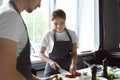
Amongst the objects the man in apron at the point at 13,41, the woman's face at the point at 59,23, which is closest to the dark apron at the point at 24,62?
the man in apron at the point at 13,41

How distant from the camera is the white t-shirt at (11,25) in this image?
0.98m

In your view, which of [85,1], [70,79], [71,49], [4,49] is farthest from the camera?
[85,1]

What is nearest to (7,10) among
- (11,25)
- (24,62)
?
(11,25)

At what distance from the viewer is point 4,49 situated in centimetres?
94

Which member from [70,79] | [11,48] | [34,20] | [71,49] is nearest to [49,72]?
[71,49]

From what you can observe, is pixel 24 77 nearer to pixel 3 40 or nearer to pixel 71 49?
pixel 3 40

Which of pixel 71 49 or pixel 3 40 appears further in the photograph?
pixel 71 49

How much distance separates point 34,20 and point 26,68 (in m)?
2.18

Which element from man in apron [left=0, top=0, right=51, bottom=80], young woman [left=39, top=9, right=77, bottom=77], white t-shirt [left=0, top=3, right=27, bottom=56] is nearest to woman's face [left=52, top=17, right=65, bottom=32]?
young woman [left=39, top=9, right=77, bottom=77]

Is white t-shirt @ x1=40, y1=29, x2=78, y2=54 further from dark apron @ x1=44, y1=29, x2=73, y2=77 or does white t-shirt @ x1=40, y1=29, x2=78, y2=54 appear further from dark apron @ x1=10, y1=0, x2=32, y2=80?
dark apron @ x1=10, y1=0, x2=32, y2=80

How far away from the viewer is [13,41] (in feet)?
3.23

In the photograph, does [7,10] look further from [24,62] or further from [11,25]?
[24,62]

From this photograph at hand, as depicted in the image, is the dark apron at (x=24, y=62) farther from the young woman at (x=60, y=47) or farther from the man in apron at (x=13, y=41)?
the young woman at (x=60, y=47)

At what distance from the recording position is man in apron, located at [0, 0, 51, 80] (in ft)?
3.13
